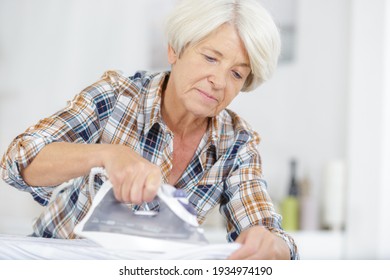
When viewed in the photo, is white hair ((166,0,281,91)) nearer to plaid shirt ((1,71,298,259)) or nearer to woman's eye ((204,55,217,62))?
woman's eye ((204,55,217,62))

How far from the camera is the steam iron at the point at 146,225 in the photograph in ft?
2.55

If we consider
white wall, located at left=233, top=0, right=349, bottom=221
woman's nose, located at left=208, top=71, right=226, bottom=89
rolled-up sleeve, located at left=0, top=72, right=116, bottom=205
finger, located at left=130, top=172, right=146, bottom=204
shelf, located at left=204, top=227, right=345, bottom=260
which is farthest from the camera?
white wall, located at left=233, top=0, right=349, bottom=221

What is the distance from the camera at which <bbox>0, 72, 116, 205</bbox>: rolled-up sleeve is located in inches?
35.4

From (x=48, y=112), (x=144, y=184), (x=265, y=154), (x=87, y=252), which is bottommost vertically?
(x=265, y=154)

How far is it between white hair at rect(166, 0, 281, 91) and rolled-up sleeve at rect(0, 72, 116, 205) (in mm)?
181

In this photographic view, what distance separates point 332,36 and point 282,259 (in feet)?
4.80

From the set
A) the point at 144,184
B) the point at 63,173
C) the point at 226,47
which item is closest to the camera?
the point at 144,184

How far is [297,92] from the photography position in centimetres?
221

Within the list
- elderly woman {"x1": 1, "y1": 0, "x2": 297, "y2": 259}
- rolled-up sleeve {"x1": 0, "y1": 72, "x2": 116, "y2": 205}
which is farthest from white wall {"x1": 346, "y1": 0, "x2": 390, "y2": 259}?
rolled-up sleeve {"x1": 0, "y1": 72, "x2": 116, "y2": 205}

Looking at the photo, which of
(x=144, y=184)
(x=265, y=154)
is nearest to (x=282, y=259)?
(x=144, y=184)

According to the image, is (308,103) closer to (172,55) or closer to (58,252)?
(172,55)

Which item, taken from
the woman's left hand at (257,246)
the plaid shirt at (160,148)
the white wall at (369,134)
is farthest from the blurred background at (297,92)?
the woman's left hand at (257,246)
